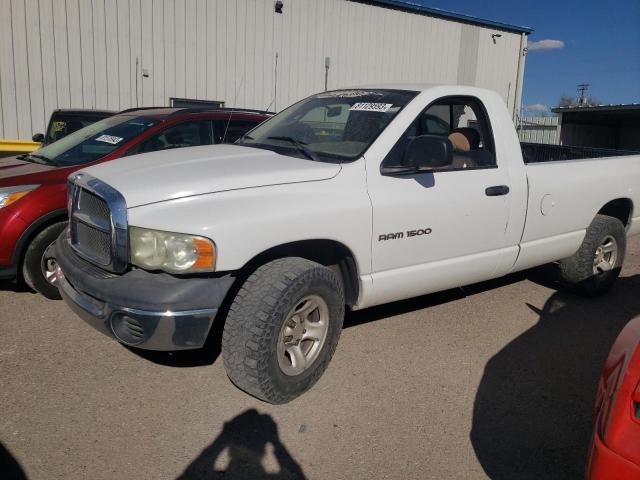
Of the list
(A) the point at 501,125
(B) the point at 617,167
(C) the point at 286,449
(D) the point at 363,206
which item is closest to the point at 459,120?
(A) the point at 501,125

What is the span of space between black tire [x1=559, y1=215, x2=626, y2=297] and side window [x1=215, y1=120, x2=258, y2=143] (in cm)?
355

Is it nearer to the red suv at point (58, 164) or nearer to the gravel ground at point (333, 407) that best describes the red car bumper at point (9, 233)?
the red suv at point (58, 164)

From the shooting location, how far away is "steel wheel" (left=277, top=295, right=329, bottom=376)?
11.0ft

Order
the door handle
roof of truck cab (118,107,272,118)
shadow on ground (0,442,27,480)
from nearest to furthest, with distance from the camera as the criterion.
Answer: shadow on ground (0,442,27,480), the door handle, roof of truck cab (118,107,272,118)

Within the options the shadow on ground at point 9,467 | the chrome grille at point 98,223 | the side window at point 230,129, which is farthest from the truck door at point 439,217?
the side window at point 230,129

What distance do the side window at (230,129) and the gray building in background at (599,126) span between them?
19.7 m

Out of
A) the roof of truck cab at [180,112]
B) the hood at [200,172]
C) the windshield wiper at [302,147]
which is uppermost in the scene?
the roof of truck cab at [180,112]

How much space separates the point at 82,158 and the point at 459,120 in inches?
134

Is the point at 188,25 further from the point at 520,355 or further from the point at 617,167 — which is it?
the point at 520,355

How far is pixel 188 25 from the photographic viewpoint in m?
13.4

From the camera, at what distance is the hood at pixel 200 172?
309 cm

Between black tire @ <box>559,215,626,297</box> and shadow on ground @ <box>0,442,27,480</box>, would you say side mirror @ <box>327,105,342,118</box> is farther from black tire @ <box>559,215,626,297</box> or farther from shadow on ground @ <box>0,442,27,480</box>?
shadow on ground @ <box>0,442,27,480</box>

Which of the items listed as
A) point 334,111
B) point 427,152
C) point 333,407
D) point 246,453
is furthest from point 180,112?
point 246,453

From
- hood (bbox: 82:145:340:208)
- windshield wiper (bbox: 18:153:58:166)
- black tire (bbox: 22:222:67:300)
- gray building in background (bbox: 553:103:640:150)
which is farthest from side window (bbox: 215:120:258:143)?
gray building in background (bbox: 553:103:640:150)
